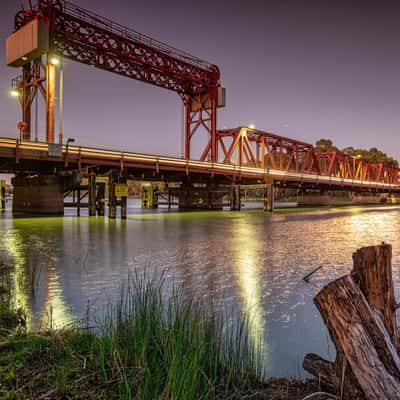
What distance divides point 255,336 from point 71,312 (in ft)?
9.16

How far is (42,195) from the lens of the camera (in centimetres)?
2912

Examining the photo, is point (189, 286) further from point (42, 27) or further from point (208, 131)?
point (208, 131)

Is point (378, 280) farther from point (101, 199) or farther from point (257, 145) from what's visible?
point (257, 145)

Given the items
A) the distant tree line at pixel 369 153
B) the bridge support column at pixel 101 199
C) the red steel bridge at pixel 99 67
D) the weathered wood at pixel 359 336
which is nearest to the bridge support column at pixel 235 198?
the red steel bridge at pixel 99 67

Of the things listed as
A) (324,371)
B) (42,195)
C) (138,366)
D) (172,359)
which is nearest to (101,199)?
(42,195)

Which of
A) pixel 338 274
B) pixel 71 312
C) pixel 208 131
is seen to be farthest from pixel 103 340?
pixel 208 131

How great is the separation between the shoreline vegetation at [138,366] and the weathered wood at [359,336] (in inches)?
15.8

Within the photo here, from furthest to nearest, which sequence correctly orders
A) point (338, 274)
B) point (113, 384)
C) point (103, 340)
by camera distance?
point (338, 274) < point (103, 340) < point (113, 384)

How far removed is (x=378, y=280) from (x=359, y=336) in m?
0.56

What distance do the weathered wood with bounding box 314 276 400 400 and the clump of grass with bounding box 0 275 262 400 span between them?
2.76ft

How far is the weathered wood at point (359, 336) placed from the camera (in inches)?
96.2

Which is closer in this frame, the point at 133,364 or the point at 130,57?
the point at 133,364

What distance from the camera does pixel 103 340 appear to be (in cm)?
292

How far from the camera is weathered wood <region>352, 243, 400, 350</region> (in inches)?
112
